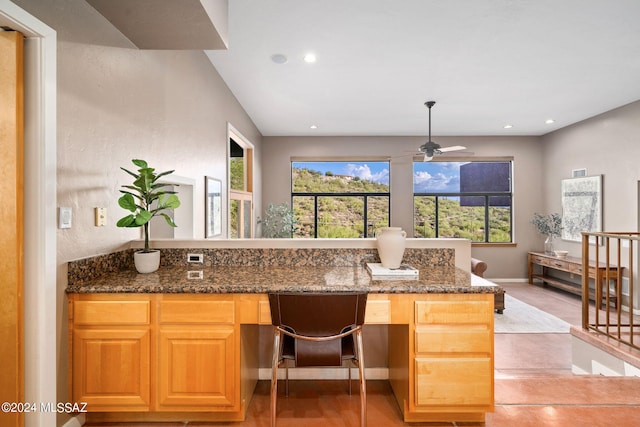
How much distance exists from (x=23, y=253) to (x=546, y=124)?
7.26m

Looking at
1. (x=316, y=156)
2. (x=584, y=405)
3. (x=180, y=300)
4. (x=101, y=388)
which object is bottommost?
(x=584, y=405)

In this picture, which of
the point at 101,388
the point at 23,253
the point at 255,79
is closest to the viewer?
the point at 23,253

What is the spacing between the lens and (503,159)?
6.95m

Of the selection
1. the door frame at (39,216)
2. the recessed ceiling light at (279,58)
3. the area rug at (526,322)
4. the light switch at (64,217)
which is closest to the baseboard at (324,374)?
the door frame at (39,216)

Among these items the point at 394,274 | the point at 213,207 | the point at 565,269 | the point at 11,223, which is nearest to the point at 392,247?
the point at 394,274

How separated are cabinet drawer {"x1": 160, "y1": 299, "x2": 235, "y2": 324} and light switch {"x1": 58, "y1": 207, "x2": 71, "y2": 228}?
2.10ft

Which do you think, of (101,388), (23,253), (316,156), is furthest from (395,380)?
(316,156)

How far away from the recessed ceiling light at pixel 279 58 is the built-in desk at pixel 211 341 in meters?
2.53

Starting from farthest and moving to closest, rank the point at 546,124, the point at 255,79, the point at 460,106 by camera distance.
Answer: the point at 546,124
the point at 460,106
the point at 255,79

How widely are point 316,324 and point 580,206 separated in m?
A: 6.20

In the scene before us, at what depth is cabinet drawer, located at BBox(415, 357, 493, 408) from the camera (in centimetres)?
176

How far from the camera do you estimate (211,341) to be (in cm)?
179

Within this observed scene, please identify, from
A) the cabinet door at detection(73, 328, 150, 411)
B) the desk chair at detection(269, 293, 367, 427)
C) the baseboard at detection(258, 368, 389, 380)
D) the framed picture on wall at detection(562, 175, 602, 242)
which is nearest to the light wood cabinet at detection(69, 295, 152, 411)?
the cabinet door at detection(73, 328, 150, 411)

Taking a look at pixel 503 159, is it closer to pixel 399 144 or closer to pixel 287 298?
pixel 399 144
